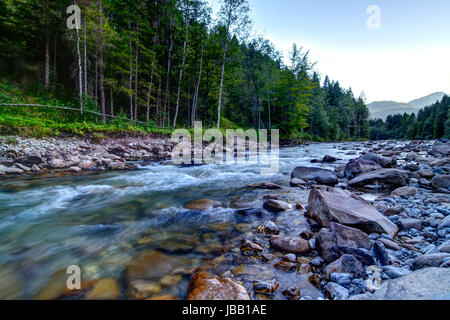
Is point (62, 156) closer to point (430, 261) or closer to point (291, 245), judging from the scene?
point (291, 245)

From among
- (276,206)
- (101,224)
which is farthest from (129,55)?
(276,206)

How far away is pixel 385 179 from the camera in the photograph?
561 cm

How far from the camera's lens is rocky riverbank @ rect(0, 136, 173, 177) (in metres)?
7.25

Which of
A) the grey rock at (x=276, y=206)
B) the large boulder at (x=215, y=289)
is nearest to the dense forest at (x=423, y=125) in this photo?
the grey rock at (x=276, y=206)

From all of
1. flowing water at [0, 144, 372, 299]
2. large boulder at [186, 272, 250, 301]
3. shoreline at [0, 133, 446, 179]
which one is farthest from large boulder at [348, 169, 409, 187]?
shoreline at [0, 133, 446, 179]

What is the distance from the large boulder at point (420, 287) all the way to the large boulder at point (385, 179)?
4.73m

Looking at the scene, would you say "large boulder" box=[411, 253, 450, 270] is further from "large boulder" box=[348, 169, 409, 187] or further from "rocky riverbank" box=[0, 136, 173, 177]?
"rocky riverbank" box=[0, 136, 173, 177]

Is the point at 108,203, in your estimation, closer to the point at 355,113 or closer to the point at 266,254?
the point at 266,254

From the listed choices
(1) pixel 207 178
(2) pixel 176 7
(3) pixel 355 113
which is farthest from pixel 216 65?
(3) pixel 355 113

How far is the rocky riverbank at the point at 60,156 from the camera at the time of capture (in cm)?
725

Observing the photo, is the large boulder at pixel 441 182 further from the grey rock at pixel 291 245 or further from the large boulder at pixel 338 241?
the grey rock at pixel 291 245

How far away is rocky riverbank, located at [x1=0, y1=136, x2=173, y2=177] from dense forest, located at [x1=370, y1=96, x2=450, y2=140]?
5575 cm

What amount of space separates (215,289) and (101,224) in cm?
298
